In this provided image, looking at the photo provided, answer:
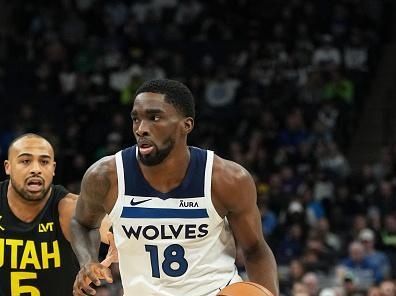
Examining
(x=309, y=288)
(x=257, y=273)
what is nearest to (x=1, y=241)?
(x=257, y=273)

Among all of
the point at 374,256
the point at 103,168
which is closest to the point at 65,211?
the point at 103,168

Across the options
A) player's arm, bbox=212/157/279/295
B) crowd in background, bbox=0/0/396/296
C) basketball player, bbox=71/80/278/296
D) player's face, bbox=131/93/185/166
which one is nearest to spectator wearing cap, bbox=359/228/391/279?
crowd in background, bbox=0/0/396/296

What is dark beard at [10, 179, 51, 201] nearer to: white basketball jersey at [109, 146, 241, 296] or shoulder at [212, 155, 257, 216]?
white basketball jersey at [109, 146, 241, 296]

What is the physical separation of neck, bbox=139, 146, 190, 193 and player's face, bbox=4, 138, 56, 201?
1.17 metres

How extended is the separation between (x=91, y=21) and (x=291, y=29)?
376 cm

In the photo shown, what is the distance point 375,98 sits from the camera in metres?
16.5

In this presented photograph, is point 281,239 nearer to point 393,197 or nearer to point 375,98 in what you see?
point 393,197

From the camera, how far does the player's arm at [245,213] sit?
462 centimetres

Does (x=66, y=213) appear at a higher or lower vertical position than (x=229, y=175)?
lower

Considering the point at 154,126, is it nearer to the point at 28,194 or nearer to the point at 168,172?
the point at 168,172

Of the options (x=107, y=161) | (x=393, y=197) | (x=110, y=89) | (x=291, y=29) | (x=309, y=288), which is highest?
(x=291, y=29)

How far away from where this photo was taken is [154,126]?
175 inches

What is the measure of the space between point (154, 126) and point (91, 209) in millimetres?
667

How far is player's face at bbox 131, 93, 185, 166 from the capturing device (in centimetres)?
444
